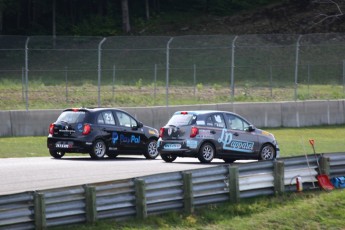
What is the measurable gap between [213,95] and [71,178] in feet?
67.7

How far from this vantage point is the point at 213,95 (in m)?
39.3

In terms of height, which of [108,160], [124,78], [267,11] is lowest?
[108,160]

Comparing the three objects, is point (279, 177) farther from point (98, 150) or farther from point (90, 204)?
point (98, 150)

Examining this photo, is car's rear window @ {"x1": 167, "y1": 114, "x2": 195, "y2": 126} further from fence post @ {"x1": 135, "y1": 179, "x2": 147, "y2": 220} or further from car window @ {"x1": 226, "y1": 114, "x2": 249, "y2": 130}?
fence post @ {"x1": 135, "y1": 179, "x2": 147, "y2": 220}

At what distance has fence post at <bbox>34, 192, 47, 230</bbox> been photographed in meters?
13.5

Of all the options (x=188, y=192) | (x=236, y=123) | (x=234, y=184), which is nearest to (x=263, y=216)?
(x=234, y=184)

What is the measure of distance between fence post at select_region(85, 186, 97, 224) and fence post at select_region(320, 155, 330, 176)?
17.7ft

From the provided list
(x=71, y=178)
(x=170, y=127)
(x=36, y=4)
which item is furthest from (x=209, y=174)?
(x=36, y=4)

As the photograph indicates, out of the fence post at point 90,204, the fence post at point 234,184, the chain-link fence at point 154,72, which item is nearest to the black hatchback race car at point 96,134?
the chain-link fence at point 154,72

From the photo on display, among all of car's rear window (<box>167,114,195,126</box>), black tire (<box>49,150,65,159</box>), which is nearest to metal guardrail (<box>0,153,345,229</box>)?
car's rear window (<box>167,114,195,126</box>)

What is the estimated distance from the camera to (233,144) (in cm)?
2480

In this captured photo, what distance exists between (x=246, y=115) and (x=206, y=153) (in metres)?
11.6

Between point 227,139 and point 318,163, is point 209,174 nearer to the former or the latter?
point 318,163

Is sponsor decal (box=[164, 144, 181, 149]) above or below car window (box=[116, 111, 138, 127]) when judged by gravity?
below
